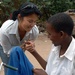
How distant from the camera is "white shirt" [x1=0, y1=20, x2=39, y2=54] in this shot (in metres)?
2.74

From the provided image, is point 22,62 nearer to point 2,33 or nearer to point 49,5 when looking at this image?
point 2,33

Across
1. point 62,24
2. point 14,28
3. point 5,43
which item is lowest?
point 5,43

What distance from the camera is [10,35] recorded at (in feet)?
9.09

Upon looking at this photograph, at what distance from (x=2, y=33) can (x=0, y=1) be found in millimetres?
4367

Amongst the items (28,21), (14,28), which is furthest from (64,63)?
(14,28)

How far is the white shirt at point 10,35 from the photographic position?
2.74m

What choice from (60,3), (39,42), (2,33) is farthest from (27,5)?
(60,3)

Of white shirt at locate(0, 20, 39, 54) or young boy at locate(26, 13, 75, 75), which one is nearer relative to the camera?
young boy at locate(26, 13, 75, 75)

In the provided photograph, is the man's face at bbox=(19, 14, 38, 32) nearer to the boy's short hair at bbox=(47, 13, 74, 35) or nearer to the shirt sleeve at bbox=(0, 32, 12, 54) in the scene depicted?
the shirt sleeve at bbox=(0, 32, 12, 54)

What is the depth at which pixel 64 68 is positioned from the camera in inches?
73.5

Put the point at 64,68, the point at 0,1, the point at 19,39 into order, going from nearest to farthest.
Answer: the point at 64,68 < the point at 19,39 < the point at 0,1

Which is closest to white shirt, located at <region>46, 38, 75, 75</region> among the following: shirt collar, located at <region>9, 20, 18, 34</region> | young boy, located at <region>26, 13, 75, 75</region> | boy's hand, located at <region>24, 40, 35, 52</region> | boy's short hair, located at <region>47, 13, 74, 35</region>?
young boy, located at <region>26, 13, 75, 75</region>

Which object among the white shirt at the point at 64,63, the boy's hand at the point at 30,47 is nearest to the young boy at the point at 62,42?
the white shirt at the point at 64,63

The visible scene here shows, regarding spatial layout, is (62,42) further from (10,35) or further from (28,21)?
(10,35)
